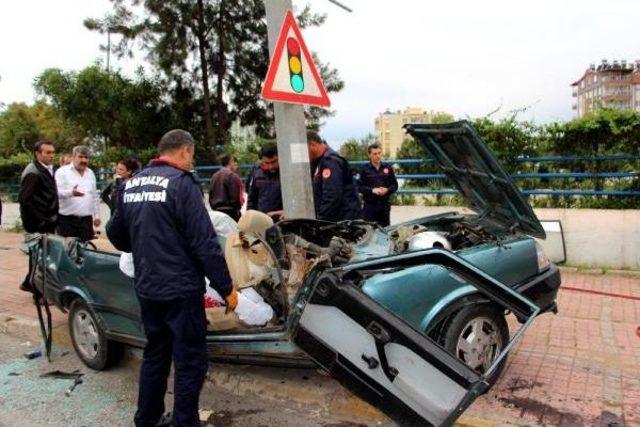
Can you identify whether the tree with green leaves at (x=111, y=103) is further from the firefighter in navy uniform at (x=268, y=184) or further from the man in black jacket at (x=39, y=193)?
the firefighter in navy uniform at (x=268, y=184)

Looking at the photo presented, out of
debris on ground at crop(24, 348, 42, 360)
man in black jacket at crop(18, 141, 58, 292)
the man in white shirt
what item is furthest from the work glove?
the man in white shirt

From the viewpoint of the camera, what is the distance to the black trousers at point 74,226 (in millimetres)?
6613

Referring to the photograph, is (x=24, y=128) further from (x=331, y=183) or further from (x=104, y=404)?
(x=104, y=404)

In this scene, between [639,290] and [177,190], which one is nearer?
[177,190]

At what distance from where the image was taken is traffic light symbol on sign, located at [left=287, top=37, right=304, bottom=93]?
14.0 ft

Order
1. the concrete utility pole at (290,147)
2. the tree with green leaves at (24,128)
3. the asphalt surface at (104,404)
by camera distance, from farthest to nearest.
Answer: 1. the tree with green leaves at (24,128)
2. the concrete utility pole at (290,147)
3. the asphalt surface at (104,404)

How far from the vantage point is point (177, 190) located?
292cm

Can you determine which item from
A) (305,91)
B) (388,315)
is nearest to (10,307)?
(305,91)

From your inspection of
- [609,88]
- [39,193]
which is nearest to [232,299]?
[39,193]

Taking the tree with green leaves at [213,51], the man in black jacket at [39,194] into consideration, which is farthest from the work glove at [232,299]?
the tree with green leaves at [213,51]

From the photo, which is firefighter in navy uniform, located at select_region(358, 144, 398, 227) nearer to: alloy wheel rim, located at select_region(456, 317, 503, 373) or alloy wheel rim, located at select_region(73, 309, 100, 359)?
alloy wheel rim, located at select_region(456, 317, 503, 373)

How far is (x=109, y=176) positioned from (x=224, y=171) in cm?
691

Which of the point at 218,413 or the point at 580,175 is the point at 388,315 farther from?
the point at 580,175

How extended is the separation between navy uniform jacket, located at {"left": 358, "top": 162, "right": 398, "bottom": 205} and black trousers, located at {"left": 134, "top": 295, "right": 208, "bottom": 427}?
4329mm
